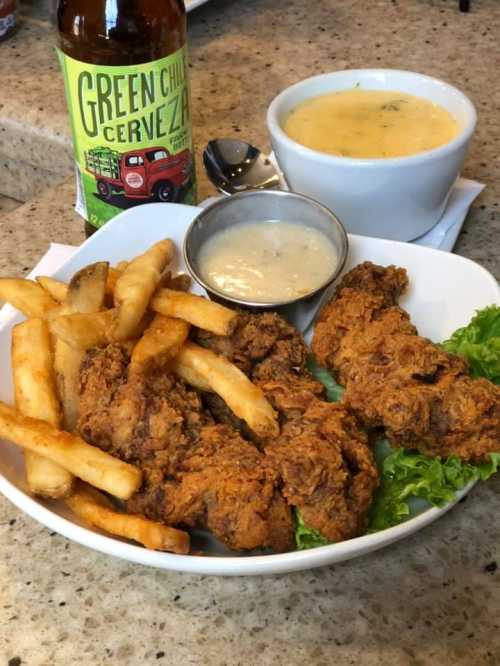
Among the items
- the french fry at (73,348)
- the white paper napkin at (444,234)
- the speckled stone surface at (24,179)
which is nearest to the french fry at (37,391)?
the french fry at (73,348)

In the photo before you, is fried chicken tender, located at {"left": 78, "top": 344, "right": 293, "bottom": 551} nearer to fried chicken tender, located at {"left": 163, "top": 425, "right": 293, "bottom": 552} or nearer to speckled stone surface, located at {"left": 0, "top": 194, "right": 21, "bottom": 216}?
fried chicken tender, located at {"left": 163, "top": 425, "right": 293, "bottom": 552}

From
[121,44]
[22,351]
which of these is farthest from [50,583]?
[121,44]

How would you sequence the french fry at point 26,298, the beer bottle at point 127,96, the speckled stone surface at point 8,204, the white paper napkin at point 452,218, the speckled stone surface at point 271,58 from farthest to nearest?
1. the speckled stone surface at point 8,204
2. the speckled stone surface at point 271,58
3. the white paper napkin at point 452,218
4. the beer bottle at point 127,96
5. the french fry at point 26,298

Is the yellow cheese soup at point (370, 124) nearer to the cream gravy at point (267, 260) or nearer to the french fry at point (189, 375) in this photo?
the cream gravy at point (267, 260)

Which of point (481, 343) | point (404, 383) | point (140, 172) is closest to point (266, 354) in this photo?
point (404, 383)

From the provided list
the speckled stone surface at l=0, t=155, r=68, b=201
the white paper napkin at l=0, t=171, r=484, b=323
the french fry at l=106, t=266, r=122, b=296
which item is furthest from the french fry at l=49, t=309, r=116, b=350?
the speckled stone surface at l=0, t=155, r=68, b=201

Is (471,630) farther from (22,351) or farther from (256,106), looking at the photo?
(256,106)
